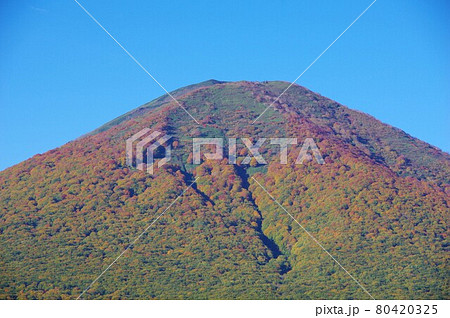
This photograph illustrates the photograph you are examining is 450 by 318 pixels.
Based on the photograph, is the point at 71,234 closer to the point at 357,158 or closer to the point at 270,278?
the point at 270,278

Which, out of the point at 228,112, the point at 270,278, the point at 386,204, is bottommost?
the point at 270,278

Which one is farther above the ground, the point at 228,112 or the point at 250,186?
the point at 228,112

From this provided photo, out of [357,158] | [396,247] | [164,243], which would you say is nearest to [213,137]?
[357,158]

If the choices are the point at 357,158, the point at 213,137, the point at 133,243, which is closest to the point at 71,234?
the point at 133,243

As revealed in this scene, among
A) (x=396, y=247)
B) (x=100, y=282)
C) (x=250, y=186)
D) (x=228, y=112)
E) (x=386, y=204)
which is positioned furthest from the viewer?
(x=228, y=112)

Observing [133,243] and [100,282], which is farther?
[133,243]

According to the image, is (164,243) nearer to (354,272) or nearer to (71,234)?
(71,234)

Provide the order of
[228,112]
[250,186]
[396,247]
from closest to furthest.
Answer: [396,247] < [250,186] < [228,112]
